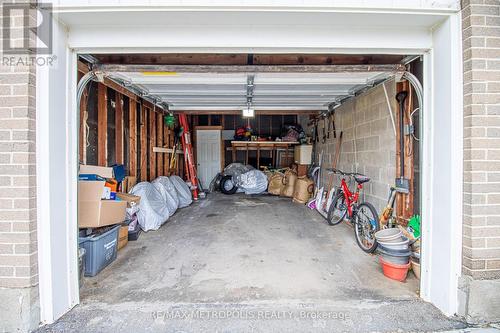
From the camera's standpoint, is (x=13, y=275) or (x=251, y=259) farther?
(x=251, y=259)

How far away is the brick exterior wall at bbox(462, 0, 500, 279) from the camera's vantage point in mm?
1863

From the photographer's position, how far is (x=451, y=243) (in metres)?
1.96

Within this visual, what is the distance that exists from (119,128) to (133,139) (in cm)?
55

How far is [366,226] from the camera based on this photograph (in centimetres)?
345

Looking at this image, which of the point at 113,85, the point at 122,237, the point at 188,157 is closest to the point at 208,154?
the point at 188,157

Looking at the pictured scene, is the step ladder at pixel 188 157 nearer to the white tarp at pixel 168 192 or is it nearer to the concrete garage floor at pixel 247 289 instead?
Answer: the white tarp at pixel 168 192

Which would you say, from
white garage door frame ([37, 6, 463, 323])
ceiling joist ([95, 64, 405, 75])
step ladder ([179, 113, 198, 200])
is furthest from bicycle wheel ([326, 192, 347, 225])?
step ladder ([179, 113, 198, 200])

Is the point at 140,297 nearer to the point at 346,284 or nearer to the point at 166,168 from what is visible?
the point at 346,284

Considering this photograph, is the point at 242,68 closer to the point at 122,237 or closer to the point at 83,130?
the point at 83,130

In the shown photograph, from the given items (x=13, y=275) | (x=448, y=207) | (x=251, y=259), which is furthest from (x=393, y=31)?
(x=13, y=275)

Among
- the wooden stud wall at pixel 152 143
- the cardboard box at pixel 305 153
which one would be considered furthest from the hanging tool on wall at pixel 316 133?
the wooden stud wall at pixel 152 143

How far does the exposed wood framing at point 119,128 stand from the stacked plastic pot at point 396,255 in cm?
387

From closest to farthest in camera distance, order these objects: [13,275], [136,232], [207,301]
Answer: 1. [13,275]
2. [207,301]
3. [136,232]

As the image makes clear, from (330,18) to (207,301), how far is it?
2.48 metres
